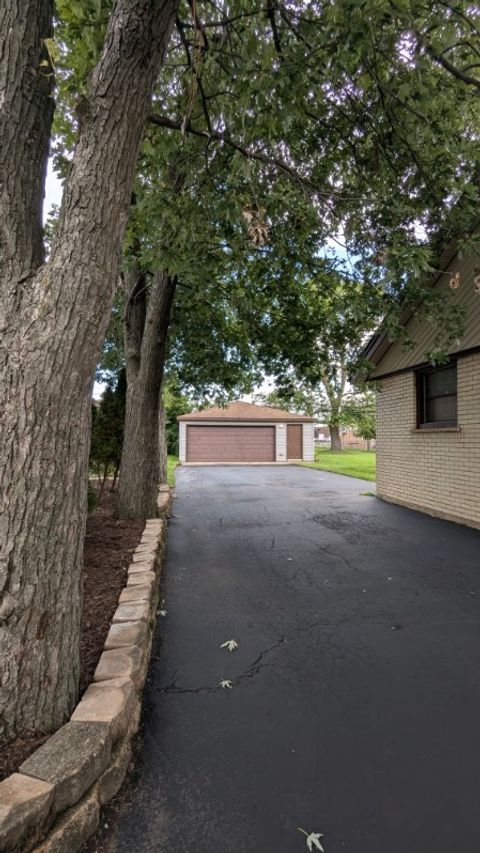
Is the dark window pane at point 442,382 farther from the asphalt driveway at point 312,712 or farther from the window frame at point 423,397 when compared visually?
→ the asphalt driveway at point 312,712

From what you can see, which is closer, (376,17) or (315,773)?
(315,773)

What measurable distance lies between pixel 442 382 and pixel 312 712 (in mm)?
6766

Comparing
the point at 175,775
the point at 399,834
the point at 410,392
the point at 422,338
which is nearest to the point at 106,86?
the point at 175,775

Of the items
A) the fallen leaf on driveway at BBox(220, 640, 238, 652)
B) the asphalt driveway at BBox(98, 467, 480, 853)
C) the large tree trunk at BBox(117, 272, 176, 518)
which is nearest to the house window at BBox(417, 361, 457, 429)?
the asphalt driveway at BBox(98, 467, 480, 853)

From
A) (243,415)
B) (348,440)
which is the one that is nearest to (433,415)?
(243,415)

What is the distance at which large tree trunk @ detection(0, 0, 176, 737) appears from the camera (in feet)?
6.17

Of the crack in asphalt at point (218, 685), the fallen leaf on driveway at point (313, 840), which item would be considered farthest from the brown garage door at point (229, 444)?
the fallen leaf on driveway at point (313, 840)

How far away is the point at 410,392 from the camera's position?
340 inches

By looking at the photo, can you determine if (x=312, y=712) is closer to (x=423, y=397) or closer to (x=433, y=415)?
(x=433, y=415)

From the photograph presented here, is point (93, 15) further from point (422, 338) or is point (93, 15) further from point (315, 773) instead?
point (422, 338)

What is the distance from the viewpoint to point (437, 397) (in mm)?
8031

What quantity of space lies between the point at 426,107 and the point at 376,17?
1364 mm

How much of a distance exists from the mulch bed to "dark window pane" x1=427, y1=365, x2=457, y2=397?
554 cm

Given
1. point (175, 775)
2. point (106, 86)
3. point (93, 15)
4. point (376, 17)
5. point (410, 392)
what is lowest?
point (175, 775)
